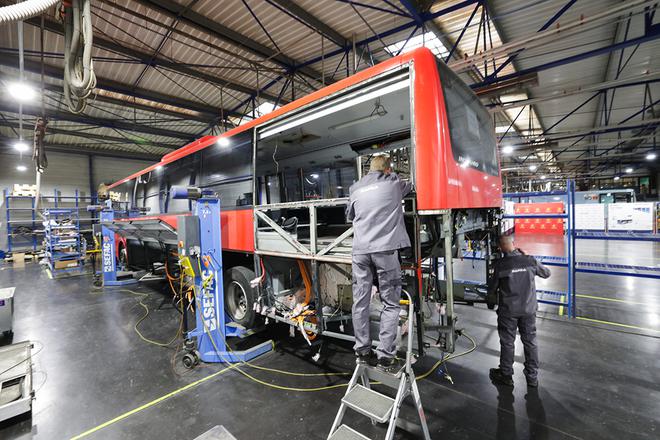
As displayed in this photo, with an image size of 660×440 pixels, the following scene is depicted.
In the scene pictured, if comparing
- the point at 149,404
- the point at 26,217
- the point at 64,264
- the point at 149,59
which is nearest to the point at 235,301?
the point at 149,404

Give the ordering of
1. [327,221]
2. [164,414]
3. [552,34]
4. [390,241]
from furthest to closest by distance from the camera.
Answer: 1. [327,221]
2. [552,34]
3. [164,414]
4. [390,241]

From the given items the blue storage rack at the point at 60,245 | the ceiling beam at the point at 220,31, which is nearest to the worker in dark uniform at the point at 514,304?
the ceiling beam at the point at 220,31

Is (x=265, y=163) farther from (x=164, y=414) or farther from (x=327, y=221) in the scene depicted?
(x=164, y=414)

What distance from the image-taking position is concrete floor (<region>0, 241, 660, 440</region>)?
2293 mm

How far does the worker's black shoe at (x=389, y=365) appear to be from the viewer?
6.76 feet

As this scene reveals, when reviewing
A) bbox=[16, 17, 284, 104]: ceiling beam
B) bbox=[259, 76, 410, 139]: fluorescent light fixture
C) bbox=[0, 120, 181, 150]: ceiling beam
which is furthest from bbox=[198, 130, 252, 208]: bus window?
bbox=[0, 120, 181, 150]: ceiling beam

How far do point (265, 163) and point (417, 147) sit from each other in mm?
2713

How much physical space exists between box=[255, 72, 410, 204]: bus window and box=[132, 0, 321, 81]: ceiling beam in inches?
126

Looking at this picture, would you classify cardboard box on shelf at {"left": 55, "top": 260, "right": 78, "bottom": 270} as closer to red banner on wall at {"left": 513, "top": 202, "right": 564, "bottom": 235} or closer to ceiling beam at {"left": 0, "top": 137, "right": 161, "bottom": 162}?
ceiling beam at {"left": 0, "top": 137, "right": 161, "bottom": 162}

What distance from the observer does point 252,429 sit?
2.32 metres

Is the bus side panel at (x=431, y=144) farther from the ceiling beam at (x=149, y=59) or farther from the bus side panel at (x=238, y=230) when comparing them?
the ceiling beam at (x=149, y=59)

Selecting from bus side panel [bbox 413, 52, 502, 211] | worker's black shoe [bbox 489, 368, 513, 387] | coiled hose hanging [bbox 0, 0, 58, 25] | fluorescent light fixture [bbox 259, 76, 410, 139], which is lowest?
worker's black shoe [bbox 489, 368, 513, 387]

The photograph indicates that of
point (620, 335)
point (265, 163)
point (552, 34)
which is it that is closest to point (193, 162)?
point (265, 163)

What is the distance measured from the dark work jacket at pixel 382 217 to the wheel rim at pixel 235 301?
260 cm
